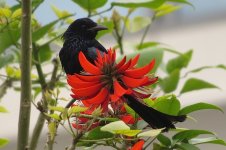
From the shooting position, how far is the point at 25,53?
104 cm

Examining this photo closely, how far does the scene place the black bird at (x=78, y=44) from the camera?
1.50m

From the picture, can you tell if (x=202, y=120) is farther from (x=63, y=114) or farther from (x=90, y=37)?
(x=63, y=114)

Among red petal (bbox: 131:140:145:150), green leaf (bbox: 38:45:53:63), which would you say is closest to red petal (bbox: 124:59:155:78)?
red petal (bbox: 131:140:145:150)

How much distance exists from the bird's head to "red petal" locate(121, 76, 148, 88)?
24.2 inches

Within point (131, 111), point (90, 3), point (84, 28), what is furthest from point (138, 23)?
point (131, 111)

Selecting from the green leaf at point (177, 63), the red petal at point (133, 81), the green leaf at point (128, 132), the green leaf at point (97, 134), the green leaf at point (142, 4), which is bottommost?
the green leaf at point (97, 134)

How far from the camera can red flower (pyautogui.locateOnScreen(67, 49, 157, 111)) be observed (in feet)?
3.13

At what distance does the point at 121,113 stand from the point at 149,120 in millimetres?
72

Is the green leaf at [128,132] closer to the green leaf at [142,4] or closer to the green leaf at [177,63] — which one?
the green leaf at [142,4]

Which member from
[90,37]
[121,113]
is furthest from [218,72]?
[121,113]

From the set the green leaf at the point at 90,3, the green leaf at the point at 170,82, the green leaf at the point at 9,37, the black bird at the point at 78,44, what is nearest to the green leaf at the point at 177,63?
the green leaf at the point at 170,82

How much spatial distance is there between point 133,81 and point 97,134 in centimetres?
13

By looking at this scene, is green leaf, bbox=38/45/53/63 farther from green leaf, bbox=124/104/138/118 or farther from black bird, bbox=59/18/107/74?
green leaf, bbox=124/104/138/118

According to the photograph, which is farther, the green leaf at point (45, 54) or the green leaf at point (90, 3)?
the green leaf at point (45, 54)
